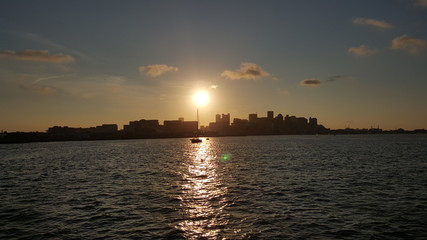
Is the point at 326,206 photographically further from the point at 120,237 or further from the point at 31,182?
the point at 31,182

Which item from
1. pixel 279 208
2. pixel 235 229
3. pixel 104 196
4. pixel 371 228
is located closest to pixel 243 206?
pixel 279 208

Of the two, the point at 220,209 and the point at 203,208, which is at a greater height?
the point at 220,209

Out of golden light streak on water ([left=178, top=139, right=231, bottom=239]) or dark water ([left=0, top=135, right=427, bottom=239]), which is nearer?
dark water ([left=0, top=135, right=427, bottom=239])

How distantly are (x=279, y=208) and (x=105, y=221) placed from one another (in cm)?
1655

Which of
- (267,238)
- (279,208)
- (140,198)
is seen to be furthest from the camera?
(140,198)

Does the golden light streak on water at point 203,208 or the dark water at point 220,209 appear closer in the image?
the dark water at point 220,209

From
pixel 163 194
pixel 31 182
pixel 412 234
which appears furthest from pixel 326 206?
pixel 31 182

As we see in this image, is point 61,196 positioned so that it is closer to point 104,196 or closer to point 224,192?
point 104,196

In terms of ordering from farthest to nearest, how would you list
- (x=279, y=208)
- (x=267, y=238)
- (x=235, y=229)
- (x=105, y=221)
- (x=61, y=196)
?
(x=61, y=196) < (x=279, y=208) < (x=105, y=221) < (x=235, y=229) < (x=267, y=238)

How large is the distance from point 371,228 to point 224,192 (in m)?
19.7

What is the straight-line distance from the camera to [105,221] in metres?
27.7

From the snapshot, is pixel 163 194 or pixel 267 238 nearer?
pixel 267 238

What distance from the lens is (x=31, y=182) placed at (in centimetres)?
5434

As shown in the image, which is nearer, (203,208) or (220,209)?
(220,209)
